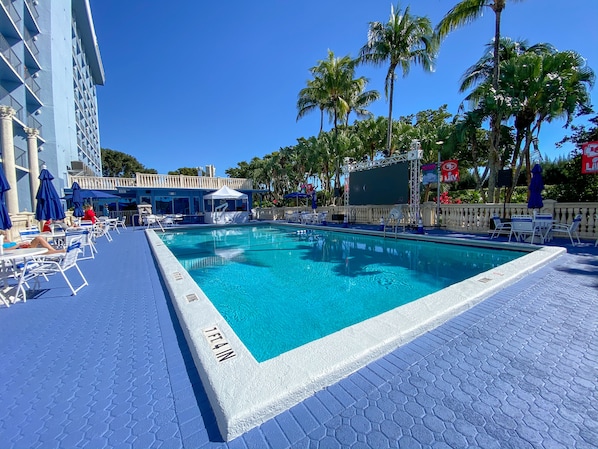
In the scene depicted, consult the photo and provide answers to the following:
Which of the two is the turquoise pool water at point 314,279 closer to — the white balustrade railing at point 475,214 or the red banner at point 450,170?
the white balustrade railing at point 475,214

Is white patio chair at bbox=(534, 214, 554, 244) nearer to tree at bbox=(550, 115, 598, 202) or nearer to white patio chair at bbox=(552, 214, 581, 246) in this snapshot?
white patio chair at bbox=(552, 214, 581, 246)

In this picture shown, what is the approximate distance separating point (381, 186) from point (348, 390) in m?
13.1

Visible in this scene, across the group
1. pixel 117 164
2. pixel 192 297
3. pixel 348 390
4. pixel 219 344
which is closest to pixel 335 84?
pixel 192 297

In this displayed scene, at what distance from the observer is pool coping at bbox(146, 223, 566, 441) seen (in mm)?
1830

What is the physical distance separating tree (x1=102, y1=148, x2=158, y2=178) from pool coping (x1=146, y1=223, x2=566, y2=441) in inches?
2203

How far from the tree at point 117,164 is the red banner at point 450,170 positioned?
2079 inches

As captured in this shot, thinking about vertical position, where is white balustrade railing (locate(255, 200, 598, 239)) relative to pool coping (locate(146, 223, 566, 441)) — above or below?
above

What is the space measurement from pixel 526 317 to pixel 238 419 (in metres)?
3.49

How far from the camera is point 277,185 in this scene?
1232 inches

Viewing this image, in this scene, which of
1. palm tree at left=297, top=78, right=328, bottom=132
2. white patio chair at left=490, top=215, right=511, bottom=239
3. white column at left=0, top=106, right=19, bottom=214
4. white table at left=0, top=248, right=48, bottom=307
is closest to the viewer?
white table at left=0, top=248, right=48, bottom=307

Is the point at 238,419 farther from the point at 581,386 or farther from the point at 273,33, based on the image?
the point at 273,33

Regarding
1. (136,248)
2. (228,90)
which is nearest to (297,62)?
(228,90)

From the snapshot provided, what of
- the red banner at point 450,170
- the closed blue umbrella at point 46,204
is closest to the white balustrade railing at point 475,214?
the red banner at point 450,170

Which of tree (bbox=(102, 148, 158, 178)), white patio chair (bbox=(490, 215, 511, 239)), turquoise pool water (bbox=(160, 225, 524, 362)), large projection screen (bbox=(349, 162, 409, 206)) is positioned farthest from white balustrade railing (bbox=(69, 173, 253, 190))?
tree (bbox=(102, 148, 158, 178))
